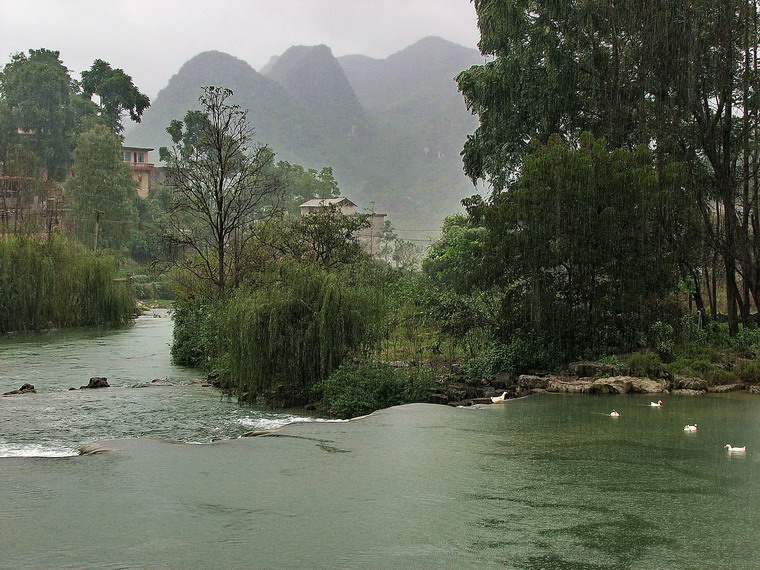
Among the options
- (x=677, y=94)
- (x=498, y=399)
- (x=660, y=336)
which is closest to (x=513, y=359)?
(x=498, y=399)

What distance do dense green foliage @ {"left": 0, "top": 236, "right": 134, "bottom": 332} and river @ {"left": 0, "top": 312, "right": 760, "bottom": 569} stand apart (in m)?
21.1

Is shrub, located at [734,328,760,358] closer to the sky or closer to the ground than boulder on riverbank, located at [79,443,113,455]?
closer to the sky

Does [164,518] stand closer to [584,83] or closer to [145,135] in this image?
[584,83]

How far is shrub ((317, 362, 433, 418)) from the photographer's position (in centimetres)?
1380

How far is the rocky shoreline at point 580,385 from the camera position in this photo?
1457cm

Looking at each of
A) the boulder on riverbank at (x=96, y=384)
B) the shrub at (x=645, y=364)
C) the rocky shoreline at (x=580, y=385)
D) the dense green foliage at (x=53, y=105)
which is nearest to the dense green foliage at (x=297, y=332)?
the rocky shoreline at (x=580, y=385)

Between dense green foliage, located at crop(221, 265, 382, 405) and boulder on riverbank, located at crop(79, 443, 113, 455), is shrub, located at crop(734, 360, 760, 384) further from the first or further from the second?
boulder on riverbank, located at crop(79, 443, 113, 455)

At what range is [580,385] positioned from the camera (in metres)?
14.8

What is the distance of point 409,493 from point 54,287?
93.9 ft

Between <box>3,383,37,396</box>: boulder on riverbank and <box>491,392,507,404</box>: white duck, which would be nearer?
<box>491,392,507,404</box>: white duck

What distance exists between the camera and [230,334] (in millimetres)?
15398

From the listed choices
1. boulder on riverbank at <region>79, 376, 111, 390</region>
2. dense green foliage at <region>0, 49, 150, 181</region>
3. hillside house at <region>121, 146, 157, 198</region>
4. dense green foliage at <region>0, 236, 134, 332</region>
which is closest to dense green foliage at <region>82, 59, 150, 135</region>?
dense green foliage at <region>0, 49, 150, 181</region>

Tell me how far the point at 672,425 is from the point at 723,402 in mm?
2594

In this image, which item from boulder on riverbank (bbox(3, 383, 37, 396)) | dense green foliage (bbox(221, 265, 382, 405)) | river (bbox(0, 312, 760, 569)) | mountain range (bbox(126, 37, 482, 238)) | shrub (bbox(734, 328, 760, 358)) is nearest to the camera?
river (bbox(0, 312, 760, 569))
